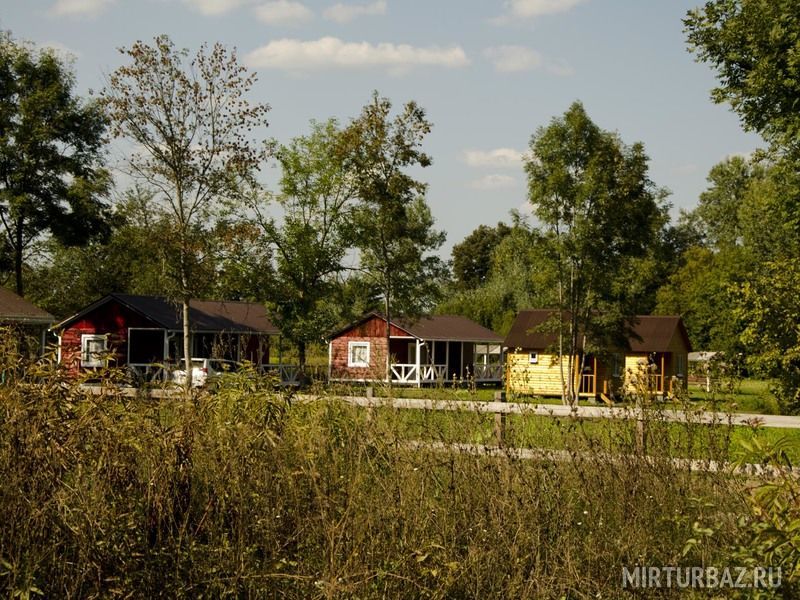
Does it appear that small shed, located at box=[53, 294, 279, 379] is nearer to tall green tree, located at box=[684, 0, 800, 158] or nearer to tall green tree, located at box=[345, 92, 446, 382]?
tall green tree, located at box=[345, 92, 446, 382]

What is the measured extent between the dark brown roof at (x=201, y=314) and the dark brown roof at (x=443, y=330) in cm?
422

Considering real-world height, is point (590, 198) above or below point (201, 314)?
above

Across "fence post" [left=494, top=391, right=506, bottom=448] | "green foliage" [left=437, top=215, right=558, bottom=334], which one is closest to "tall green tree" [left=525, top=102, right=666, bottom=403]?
"green foliage" [left=437, top=215, right=558, bottom=334]

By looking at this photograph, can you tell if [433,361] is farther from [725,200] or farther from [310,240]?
[725,200]

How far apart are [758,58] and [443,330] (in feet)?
95.6

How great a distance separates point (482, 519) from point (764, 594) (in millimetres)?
1766

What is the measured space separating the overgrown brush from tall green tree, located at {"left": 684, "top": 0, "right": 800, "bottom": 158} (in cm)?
1907

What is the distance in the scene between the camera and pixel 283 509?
6227 millimetres

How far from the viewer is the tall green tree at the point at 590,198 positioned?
3466cm

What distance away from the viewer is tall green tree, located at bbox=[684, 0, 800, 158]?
78.8ft

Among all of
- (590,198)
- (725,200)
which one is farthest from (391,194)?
(725,200)

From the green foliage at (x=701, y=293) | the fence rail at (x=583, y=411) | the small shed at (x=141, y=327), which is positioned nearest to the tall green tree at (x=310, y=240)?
the small shed at (x=141, y=327)

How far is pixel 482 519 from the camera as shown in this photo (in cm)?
643

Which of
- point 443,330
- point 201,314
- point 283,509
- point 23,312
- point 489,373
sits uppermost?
point 201,314
